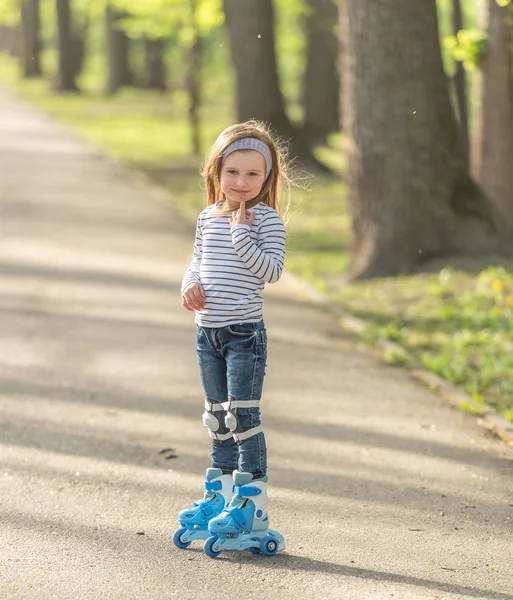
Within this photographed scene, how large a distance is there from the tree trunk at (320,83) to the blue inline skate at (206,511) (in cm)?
2377

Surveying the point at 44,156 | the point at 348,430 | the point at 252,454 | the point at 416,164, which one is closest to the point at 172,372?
the point at 348,430

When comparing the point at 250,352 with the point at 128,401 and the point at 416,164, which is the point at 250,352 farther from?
the point at 416,164

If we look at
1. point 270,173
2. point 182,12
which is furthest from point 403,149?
point 182,12

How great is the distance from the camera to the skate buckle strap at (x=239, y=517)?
4.89 metres

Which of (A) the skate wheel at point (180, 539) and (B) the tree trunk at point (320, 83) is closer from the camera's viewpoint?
(A) the skate wheel at point (180, 539)

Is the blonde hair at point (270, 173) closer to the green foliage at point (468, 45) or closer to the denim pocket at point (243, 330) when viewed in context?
the denim pocket at point (243, 330)

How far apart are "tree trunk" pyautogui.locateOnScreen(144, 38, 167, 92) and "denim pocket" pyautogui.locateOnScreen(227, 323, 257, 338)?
49.2m

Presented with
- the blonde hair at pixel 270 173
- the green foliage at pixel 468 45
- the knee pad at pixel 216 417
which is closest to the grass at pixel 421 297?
the blonde hair at pixel 270 173

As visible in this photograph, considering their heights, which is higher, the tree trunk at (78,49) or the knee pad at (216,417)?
the tree trunk at (78,49)

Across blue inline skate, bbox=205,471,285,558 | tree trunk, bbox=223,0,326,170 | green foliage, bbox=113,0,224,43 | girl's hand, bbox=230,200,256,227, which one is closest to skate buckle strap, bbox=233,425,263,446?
blue inline skate, bbox=205,471,285,558

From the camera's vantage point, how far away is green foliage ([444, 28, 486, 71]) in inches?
566

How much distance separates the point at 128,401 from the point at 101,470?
61.0 inches

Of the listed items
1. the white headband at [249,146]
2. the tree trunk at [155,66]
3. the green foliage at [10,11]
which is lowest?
the white headband at [249,146]

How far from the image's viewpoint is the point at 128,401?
7750 mm
